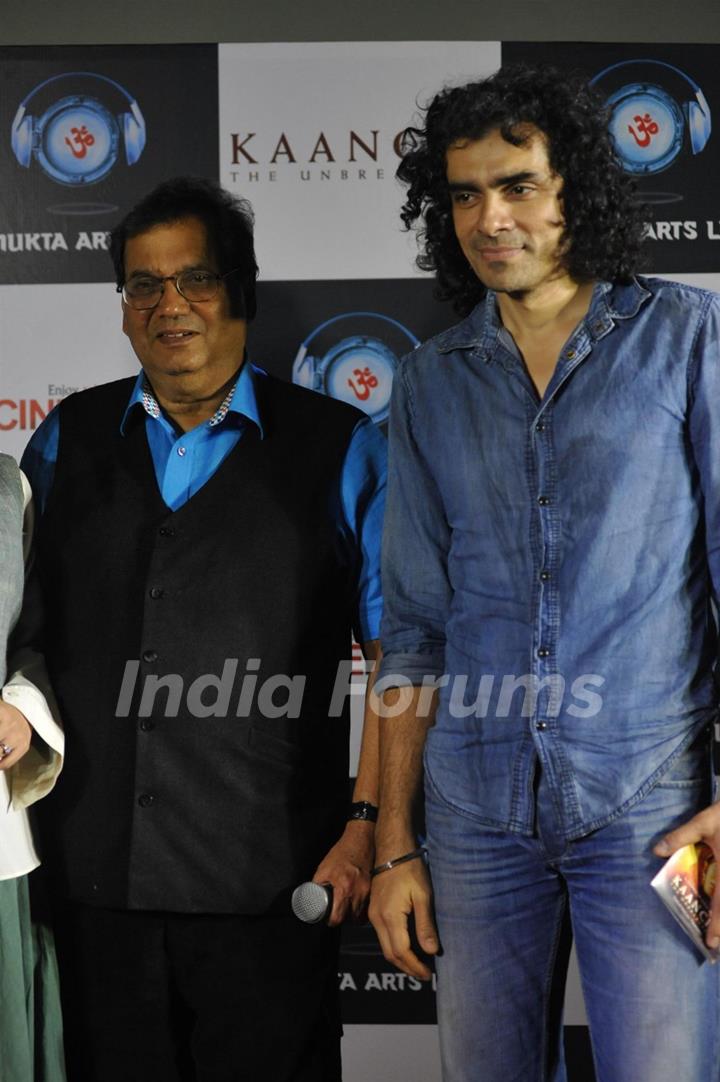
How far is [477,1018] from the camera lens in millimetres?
1815

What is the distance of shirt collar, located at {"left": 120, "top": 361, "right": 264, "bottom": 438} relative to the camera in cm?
231

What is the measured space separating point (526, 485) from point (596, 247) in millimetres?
364

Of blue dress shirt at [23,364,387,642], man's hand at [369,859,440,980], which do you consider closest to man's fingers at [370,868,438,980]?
man's hand at [369,859,440,980]

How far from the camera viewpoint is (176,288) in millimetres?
2289

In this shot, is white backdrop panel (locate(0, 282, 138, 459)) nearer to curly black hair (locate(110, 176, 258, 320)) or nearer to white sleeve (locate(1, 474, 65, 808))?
curly black hair (locate(110, 176, 258, 320))

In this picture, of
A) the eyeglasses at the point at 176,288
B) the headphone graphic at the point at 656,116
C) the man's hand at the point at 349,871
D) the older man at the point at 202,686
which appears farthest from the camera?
the headphone graphic at the point at 656,116

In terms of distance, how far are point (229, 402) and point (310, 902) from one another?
906 mm

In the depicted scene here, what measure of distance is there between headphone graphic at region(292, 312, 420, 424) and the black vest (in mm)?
554

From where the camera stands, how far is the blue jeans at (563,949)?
1.68 m

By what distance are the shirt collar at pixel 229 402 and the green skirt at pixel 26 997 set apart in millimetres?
871

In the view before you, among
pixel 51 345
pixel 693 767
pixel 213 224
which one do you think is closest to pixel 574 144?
pixel 213 224

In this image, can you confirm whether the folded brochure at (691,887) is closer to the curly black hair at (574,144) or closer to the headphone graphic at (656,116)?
the curly black hair at (574,144)

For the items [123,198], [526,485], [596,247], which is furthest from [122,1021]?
[123,198]

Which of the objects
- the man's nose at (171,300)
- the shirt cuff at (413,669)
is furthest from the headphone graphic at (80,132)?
the shirt cuff at (413,669)
